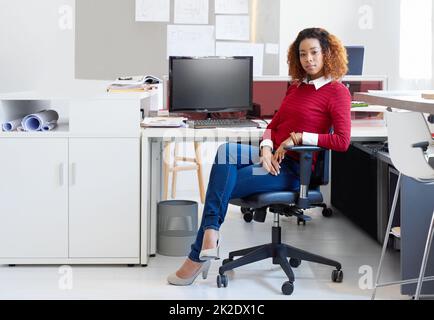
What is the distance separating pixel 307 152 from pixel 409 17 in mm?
3056

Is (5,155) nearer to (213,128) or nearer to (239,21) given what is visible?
(213,128)

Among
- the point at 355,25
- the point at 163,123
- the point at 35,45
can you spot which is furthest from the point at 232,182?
the point at 35,45

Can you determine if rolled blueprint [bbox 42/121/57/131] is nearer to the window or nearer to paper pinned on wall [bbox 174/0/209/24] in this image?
paper pinned on wall [bbox 174/0/209/24]

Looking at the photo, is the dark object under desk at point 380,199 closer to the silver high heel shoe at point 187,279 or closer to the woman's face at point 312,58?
the woman's face at point 312,58

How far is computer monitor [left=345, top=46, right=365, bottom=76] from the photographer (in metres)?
4.38

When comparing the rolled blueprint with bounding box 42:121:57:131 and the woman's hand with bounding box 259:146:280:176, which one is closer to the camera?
the woman's hand with bounding box 259:146:280:176

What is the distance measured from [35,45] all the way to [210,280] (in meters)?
3.35

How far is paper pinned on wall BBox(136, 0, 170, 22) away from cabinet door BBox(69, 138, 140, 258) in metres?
2.58

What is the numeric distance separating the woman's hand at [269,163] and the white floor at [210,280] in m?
0.53

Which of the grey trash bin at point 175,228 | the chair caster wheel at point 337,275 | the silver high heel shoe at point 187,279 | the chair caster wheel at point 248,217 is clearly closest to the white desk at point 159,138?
the grey trash bin at point 175,228

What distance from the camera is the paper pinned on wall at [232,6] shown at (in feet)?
19.2

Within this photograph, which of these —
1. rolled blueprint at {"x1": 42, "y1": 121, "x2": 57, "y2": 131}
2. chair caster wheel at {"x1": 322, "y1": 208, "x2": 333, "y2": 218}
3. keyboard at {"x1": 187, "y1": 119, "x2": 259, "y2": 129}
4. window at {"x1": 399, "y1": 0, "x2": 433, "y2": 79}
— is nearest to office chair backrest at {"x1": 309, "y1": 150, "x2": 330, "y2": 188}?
keyboard at {"x1": 187, "y1": 119, "x2": 259, "y2": 129}

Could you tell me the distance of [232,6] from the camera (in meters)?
5.86

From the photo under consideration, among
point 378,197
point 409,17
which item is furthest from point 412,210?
point 409,17
